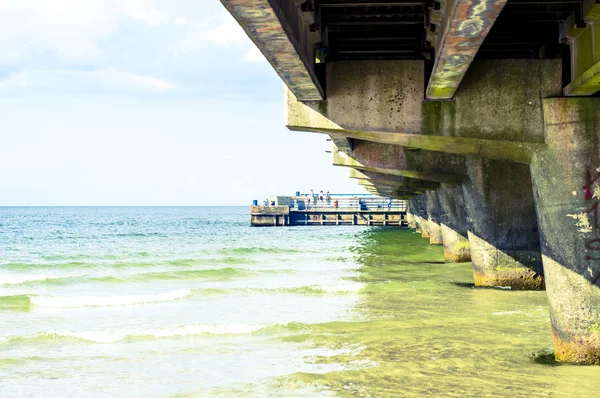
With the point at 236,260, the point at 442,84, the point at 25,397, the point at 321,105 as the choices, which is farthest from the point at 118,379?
the point at 236,260

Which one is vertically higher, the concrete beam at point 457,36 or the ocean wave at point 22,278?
the concrete beam at point 457,36

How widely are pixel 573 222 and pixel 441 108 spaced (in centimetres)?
232

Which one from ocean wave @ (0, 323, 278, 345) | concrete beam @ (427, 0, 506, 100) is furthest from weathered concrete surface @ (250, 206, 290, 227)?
concrete beam @ (427, 0, 506, 100)

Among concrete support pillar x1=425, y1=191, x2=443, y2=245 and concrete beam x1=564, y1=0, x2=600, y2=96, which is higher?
concrete beam x1=564, y1=0, x2=600, y2=96

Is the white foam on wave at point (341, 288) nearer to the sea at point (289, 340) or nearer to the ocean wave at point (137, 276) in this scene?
the sea at point (289, 340)

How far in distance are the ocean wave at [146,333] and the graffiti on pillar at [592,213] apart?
662cm

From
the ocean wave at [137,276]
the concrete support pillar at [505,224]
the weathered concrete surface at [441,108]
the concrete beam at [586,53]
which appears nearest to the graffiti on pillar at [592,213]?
the weathered concrete surface at [441,108]

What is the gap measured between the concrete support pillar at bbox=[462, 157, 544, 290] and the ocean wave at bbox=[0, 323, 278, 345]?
18.1 feet

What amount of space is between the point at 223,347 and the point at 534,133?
19.5 feet

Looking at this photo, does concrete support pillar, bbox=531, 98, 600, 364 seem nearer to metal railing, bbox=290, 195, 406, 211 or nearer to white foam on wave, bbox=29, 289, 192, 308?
white foam on wave, bbox=29, 289, 192, 308

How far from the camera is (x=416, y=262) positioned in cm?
2928

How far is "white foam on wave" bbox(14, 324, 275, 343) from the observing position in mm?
13750

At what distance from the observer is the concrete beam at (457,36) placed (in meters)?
6.04

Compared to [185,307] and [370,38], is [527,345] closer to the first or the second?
[370,38]
